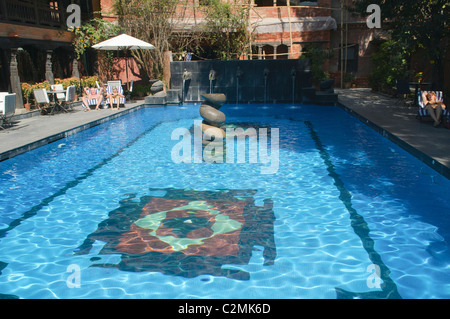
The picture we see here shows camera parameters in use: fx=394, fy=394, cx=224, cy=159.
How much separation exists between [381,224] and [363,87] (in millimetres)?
21284

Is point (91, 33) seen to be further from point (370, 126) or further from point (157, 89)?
point (370, 126)

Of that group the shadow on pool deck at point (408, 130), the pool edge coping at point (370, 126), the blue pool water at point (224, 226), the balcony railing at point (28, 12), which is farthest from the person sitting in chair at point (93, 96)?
the shadow on pool deck at point (408, 130)

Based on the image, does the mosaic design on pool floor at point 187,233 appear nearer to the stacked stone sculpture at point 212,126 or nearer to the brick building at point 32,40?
the stacked stone sculpture at point 212,126

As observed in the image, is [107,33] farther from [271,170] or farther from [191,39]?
[271,170]

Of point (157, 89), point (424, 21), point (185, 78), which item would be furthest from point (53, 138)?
point (424, 21)

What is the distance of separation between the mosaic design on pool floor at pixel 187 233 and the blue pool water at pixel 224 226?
2 centimetres

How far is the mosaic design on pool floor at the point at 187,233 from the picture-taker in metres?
4.23

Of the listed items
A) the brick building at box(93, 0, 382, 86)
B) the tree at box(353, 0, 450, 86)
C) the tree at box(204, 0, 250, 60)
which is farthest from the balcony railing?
the tree at box(353, 0, 450, 86)

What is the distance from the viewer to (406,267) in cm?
409

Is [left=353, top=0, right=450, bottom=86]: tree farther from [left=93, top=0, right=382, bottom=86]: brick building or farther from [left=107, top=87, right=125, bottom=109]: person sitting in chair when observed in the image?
[left=93, top=0, right=382, bottom=86]: brick building

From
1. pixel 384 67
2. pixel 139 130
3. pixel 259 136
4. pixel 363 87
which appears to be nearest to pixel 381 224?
pixel 259 136

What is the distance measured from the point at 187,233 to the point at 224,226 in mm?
506

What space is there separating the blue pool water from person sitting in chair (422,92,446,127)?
1529 mm

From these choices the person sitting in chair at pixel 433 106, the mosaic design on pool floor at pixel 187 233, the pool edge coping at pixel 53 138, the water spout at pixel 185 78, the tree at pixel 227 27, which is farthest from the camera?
the tree at pixel 227 27
